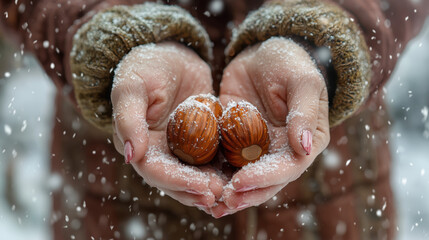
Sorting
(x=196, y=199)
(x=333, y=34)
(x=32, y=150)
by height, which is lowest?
(x=32, y=150)

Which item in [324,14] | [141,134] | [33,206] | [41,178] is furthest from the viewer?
[33,206]

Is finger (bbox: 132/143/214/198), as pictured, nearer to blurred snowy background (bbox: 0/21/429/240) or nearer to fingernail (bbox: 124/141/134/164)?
fingernail (bbox: 124/141/134/164)

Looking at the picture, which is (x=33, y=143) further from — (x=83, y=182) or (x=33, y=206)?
(x=83, y=182)

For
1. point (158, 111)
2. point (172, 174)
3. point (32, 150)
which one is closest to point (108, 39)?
point (158, 111)

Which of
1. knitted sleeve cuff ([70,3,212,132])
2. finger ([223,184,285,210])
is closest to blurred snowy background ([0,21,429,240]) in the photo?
knitted sleeve cuff ([70,3,212,132])

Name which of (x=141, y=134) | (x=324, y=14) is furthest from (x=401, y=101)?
(x=141, y=134)

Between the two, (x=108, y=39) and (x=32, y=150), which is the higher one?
(x=108, y=39)

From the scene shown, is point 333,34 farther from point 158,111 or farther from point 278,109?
point 158,111
